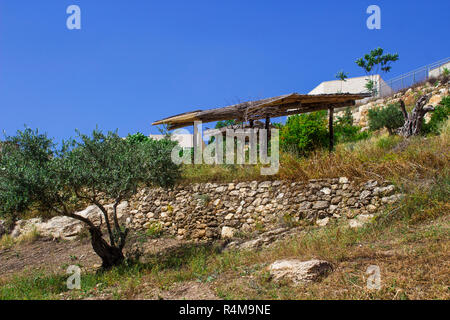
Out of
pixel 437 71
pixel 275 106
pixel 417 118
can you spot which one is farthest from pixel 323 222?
pixel 437 71

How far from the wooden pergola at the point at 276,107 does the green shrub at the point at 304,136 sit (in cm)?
61

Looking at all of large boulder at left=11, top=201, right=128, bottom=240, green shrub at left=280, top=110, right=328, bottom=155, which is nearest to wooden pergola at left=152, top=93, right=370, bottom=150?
green shrub at left=280, top=110, right=328, bottom=155

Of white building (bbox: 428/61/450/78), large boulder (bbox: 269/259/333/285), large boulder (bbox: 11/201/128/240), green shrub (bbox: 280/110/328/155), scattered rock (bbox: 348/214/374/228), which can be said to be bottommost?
large boulder (bbox: 11/201/128/240)

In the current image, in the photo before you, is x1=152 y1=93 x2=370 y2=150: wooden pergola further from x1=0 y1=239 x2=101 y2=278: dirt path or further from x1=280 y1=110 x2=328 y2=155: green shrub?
x1=0 y1=239 x2=101 y2=278: dirt path

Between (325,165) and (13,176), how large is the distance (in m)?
8.64

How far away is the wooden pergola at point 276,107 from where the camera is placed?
13508 millimetres

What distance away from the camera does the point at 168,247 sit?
36.0 feet

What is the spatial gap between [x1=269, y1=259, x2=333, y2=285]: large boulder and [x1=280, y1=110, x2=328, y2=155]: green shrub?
8.76 meters

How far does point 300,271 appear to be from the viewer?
19.5 feet

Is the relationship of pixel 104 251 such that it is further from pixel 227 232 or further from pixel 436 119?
pixel 436 119

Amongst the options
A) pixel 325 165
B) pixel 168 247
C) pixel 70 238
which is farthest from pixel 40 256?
pixel 325 165

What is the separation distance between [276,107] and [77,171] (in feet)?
28.3

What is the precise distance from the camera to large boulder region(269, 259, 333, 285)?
584 centimetres

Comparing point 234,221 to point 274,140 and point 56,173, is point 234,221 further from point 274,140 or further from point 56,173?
point 56,173
